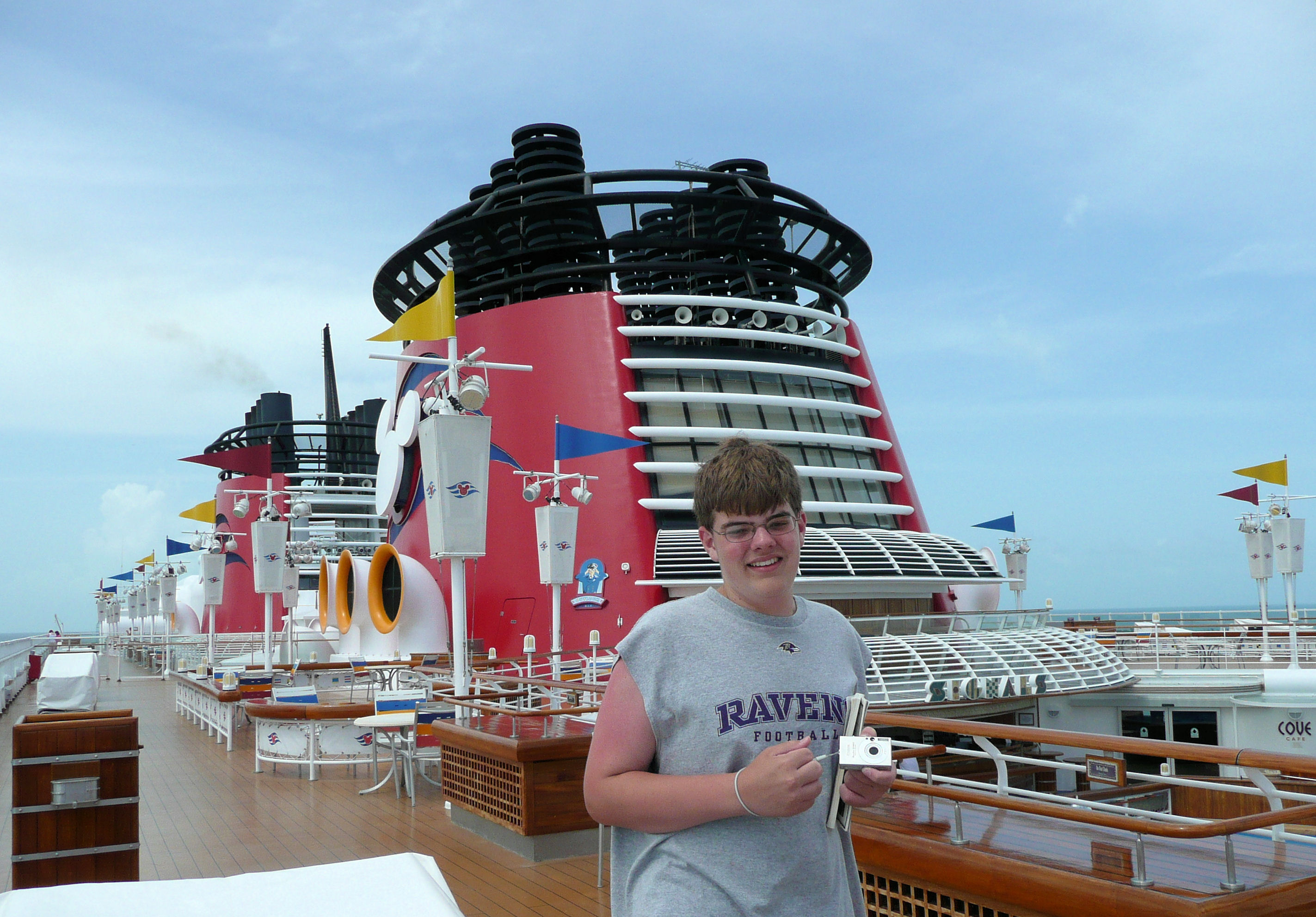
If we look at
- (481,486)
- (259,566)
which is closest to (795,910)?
(481,486)

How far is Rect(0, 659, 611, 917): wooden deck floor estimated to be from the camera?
20.5 feet

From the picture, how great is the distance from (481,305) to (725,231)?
17.7 feet

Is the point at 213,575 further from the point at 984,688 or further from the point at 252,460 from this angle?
the point at 984,688

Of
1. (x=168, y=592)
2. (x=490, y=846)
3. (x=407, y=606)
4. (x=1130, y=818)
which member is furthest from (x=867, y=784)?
(x=168, y=592)

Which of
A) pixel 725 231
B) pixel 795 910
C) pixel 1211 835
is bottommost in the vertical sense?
pixel 1211 835

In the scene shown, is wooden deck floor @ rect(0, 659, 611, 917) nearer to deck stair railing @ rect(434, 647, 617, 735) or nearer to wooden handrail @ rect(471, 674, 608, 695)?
deck stair railing @ rect(434, 647, 617, 735)

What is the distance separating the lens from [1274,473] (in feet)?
64.4

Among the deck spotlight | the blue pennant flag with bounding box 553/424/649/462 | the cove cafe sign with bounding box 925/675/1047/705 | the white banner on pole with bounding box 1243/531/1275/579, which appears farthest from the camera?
the white banner on pole with bounding box 1243/531/1275/579

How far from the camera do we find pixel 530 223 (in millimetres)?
21500

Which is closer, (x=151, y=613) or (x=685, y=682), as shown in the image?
(x=685, y=682)

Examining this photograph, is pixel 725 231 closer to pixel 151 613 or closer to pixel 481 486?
pixel 481 486

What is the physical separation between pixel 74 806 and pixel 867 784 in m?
4.55

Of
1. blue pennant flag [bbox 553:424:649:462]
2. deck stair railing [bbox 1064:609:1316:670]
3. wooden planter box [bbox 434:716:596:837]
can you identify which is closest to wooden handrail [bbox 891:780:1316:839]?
wooden planter box [bbox 434:716:596:837]

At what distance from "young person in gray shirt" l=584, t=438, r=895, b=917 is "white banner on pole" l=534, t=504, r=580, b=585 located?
13.3 metres
